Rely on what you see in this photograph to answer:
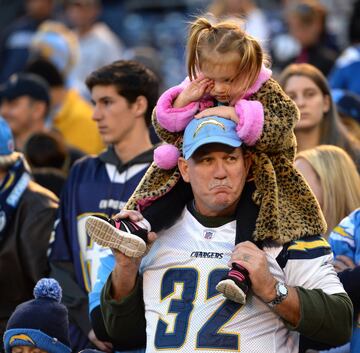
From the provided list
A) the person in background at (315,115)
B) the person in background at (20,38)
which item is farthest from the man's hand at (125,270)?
the person in background at (20,38)

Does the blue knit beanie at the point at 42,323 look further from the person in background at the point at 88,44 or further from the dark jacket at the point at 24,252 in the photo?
the person in background at the point at 88,44

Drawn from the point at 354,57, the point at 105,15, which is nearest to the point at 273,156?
the point at 354,57

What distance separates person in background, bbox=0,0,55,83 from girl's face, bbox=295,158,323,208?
7401 millimetres

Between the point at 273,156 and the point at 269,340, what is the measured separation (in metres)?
0.74

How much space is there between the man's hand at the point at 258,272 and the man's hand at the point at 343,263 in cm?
88

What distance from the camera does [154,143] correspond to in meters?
7.14

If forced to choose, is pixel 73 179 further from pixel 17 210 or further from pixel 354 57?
pixel 354 57

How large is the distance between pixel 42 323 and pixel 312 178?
1.66 meters

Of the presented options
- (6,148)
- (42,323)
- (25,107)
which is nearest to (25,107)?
(25,107)

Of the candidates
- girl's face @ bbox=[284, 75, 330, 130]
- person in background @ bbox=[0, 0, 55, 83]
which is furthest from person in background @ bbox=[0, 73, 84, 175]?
person in background @ bbox=[0, 0, 55, 83]

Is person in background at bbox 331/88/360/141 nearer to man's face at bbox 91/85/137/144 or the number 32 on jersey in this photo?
man's face at bbox 91/85/137/144

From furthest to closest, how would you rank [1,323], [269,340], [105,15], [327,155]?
[105,15], [1,323], [327,155], [269,340]

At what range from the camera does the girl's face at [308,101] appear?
7.34 meters

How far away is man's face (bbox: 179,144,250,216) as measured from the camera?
458cm
